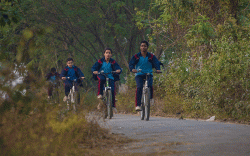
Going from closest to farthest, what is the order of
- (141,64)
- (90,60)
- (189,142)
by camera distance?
(189,142)
(141,64)
(90,60)

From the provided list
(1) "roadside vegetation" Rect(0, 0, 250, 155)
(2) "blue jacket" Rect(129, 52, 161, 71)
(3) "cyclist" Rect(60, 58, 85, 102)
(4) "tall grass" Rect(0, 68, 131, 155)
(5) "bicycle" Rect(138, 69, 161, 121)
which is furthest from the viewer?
(3) "cyclist" Rect(60, 58, 85, 102)

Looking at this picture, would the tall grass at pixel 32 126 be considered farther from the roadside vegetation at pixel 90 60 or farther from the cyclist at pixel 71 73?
the cyclist at pixel 71 73

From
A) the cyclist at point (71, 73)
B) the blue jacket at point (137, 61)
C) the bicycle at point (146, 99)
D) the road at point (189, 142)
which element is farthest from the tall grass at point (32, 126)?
the cyclist at point (71, 73)

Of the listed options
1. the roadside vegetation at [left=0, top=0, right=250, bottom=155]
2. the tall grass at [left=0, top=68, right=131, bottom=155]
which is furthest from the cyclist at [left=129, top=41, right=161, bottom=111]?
the tall grass at [left=0, top=68, right=131, bottom=155]

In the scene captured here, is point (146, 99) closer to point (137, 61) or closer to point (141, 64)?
point (141, 64)

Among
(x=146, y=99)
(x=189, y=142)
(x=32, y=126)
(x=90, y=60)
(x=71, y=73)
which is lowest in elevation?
(x=189, y=142)

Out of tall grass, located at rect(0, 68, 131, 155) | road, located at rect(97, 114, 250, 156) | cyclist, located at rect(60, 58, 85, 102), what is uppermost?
cyclist, located at rect(60, 58, 85, 102)

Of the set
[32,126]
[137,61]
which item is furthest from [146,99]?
[32,126]

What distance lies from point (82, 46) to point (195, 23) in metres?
14.6

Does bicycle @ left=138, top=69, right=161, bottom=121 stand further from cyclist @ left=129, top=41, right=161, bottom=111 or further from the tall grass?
the tall grass

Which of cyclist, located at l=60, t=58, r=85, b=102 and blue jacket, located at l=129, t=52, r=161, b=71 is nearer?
blue jacket, located at l=129, t=52, r=161, b=71

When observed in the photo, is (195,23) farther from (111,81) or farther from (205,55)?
(111,81)

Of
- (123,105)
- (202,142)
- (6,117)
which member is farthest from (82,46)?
(6,117)

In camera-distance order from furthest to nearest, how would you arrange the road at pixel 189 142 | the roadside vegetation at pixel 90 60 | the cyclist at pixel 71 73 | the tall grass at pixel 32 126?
1. the cyclist at pixel 71 73
2. the road at pixel 189 142
3. the roadside vegetation at pixel 90 60
4. the tall grass at pixel 32 126
